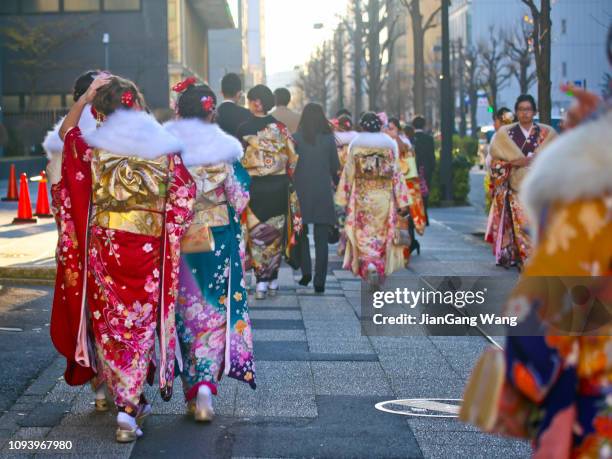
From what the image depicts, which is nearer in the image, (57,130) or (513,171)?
(57,130)

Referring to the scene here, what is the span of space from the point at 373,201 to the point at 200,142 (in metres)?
5.42

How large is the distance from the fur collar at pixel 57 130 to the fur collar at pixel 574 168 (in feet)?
11.5

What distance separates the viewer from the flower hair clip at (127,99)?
5723 mm

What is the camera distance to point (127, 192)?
18.1ft

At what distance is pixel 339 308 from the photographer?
1015cm

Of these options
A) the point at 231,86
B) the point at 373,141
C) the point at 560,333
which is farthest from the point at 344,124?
the point at 560,333

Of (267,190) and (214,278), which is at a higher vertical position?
(267,190)

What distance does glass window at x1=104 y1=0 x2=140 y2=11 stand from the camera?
44.8m

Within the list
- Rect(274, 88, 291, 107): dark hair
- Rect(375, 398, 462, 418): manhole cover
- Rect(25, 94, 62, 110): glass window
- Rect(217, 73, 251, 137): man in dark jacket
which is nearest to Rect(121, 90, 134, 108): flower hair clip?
Rect(375, 398, 462, 418): manhole cover

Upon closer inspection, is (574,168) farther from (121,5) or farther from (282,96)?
(121,5)

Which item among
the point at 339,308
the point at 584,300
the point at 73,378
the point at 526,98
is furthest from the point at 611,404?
the point at 526,98

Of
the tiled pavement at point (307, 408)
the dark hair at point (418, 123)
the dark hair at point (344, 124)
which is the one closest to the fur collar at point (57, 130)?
the tiled pavement at point (307, 408)

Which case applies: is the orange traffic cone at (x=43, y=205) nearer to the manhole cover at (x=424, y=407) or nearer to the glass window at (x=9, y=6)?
the manhole cover at (x=424, y=407)

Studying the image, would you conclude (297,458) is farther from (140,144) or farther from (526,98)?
(526,98)
